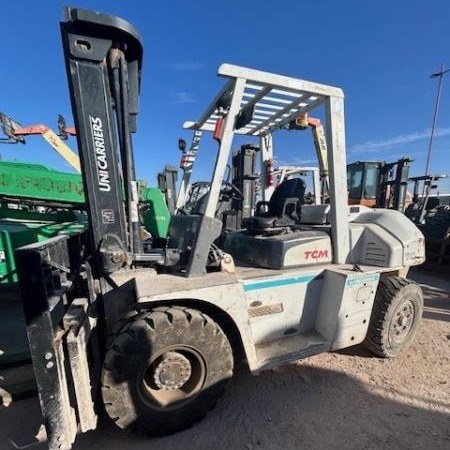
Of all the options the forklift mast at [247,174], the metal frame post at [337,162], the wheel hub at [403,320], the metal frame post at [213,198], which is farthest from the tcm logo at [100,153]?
the forklift mast at [247,174]

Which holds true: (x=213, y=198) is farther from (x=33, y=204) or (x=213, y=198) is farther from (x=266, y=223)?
(x=33, y=204)

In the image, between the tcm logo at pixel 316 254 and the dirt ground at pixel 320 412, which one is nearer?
the dirt ground at pixel 320 412

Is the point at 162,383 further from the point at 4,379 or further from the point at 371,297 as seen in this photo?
the point at 371,297

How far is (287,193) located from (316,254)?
0.84 m

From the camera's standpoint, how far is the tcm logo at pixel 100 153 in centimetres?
246

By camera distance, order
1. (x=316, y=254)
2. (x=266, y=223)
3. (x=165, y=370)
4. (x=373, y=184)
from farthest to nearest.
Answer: (x=373, y=184)
(x=266, y=223)
(x=316, y=254)
(x=165, y=370)

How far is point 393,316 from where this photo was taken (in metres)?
3.50

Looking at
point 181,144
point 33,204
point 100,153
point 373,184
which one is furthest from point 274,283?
point 373,184

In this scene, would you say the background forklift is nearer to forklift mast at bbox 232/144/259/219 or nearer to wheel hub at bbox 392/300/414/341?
forklift mast at bbox 232/144/259/219

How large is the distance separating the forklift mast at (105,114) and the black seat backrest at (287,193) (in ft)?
5.56

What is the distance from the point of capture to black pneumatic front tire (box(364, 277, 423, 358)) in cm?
345

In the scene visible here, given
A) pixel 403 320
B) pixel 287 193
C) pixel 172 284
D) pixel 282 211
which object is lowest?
pixel 403 320

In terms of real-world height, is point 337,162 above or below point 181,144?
below

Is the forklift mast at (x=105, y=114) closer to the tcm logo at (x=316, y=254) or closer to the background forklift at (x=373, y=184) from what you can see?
the tcm logo at (x=316, y=254)
